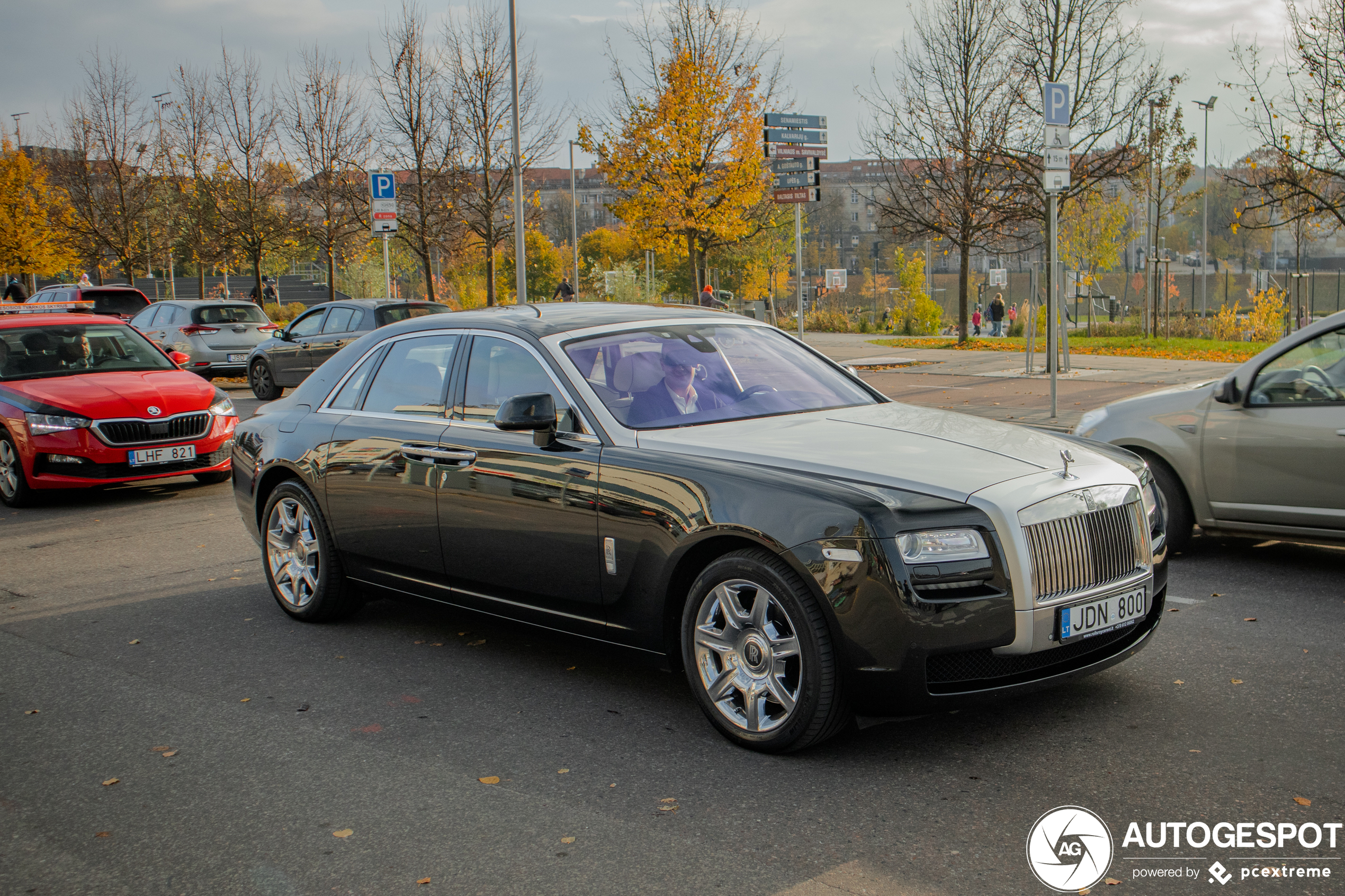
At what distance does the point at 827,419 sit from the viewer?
480 centimetres

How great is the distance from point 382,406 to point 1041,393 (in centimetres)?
1220

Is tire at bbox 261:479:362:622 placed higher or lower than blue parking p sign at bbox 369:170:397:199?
lower

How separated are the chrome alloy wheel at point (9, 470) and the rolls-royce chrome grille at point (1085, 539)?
931 centimetres

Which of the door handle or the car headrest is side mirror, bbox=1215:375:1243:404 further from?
the door handle

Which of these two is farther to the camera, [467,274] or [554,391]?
[467,274]

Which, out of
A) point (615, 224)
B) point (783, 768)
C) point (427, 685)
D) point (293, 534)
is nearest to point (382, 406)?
point (293, 534)

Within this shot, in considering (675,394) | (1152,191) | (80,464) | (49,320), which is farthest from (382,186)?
(1152,191)

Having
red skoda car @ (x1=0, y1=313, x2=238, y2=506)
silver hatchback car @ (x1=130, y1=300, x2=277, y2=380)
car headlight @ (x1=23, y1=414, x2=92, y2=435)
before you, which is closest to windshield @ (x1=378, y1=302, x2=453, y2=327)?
silver hatchback car @ (x1=130, y1=300, x2=277, y2=380)

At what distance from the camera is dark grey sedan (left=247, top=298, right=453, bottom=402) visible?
18.4m

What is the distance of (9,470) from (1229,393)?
9791 mm

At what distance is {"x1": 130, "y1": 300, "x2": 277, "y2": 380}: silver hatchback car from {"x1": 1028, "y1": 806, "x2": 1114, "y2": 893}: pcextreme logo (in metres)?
20.5

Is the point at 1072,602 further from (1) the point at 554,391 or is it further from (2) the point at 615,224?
(2) the point at 615,224

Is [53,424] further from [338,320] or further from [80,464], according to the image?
[338,320]

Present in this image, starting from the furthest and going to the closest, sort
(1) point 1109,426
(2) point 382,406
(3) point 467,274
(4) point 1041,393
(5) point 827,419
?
(3) point 467,274 → (4) point 1041,393 → (1) point 1109,426 → (2) point 382,406 → (5) point 827,419
